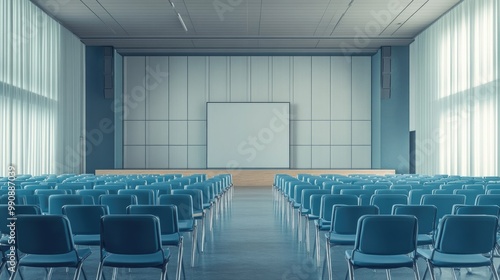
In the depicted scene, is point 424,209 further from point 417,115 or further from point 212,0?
point 417,115

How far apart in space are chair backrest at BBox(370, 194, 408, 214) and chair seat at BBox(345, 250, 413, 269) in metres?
1.82

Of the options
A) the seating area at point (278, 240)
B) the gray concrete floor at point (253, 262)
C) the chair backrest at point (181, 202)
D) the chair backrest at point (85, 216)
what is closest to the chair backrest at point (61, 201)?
the seating area at point (278, 240)

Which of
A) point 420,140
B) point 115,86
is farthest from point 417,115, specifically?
point 115,86

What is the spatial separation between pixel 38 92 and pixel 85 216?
47.2ft

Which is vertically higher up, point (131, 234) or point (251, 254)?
point (131, 234)

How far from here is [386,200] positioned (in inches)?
248

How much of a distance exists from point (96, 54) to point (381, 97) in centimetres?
1205

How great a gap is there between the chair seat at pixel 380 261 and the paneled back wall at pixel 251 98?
20039 millimetres

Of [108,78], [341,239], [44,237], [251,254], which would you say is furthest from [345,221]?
[108,78]

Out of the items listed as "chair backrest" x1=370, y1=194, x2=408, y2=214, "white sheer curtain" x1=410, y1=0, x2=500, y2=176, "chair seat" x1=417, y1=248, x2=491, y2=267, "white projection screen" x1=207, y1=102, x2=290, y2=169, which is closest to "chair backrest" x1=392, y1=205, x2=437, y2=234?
"chair seat" x1=417, y1=248, x2=491, y2=267

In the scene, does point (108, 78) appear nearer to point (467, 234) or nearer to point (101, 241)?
point (101, 241)

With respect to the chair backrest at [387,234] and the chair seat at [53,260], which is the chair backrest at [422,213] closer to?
the chair backrest at [387,234]

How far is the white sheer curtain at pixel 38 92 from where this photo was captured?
50.7ft

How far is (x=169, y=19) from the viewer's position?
61.1ft
